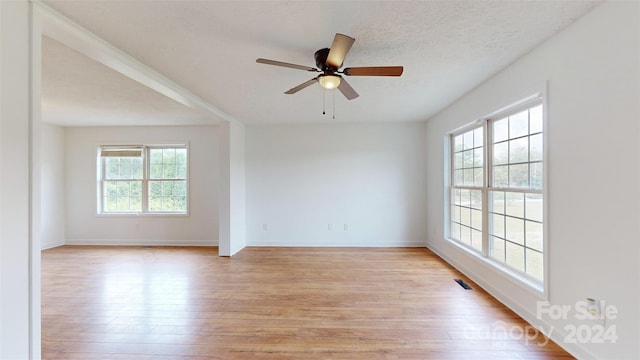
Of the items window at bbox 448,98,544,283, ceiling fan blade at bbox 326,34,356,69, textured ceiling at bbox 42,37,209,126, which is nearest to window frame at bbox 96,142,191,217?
textured ceiling at bbox 42,37,209,126

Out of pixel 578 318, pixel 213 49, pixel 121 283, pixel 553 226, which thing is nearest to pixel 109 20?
pixel 213 49

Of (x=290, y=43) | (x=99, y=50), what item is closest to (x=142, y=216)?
(x=99, y=50)

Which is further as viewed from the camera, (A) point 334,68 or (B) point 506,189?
(B) point 506,189

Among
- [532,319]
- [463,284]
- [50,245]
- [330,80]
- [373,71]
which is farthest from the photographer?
[50,245]

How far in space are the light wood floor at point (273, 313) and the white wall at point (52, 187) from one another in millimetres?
1508

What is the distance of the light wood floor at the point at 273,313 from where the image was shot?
2.16 m

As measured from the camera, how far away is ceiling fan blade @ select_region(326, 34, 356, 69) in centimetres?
183

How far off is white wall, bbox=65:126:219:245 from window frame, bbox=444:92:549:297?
4506mm

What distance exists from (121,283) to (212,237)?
2.18m

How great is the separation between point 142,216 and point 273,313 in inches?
177

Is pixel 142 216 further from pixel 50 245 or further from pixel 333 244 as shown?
pixel 333 244

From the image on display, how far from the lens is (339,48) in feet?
6.44

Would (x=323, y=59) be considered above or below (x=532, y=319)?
above

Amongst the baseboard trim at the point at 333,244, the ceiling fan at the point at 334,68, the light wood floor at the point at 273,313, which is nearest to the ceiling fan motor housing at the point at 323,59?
the ceiling fan at the point at 334,68
